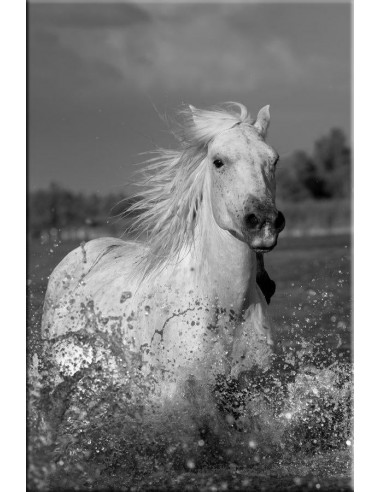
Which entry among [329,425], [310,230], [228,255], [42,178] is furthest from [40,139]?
[310,230]

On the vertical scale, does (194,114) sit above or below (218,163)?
above

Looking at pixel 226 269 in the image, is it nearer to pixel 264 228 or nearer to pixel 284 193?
pixel 264 228

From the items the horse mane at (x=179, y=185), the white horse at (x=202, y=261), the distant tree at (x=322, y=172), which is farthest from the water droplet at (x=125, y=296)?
the distant tree at (x=322, y=172)

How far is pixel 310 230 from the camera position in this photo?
40.8 ft

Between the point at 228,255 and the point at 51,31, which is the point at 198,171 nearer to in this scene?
the point at 228,255

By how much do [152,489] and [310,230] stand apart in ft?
29.2

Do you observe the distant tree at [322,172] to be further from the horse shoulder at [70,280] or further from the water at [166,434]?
the water at [166,434]

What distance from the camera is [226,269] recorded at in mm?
3713

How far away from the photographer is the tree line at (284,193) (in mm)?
5162

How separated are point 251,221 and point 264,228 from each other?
0.22 feet

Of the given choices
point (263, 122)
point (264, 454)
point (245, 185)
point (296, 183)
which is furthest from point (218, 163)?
point (296, 183)

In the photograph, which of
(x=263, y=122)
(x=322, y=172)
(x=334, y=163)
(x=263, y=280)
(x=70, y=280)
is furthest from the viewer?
(x=322, y=172)

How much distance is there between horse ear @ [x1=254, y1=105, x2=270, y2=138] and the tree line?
0.72 ft

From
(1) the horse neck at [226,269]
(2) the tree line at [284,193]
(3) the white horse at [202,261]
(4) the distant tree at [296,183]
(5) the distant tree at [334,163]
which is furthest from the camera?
(4) the distant tree at [296,183]
